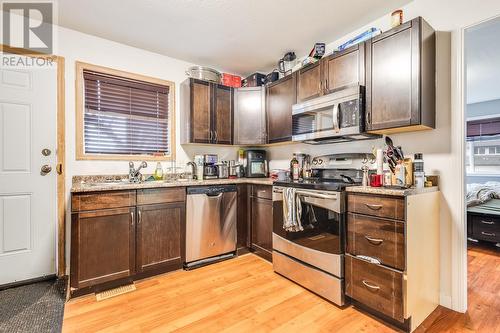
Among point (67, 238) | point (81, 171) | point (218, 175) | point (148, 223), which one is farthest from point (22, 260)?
point (218, 175)

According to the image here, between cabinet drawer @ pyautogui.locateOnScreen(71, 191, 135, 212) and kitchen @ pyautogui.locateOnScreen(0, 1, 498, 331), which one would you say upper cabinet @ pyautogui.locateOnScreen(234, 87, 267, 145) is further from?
cabinet drawer @ pyautogui.locateOnScreen(71, 191, 135, 212)

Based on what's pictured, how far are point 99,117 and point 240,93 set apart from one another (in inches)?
67.6

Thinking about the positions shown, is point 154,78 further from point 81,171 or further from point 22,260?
point 22,260

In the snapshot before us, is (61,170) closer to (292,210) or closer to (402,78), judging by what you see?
(292,210)

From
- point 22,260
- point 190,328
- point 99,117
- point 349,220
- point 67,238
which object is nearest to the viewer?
point 190,328

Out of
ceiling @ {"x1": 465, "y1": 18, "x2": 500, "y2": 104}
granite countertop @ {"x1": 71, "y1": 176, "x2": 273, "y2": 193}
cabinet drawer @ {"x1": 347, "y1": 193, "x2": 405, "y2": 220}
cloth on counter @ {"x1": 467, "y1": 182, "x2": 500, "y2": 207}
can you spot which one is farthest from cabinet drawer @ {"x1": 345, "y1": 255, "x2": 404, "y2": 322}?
cloth on counter @ {"x1": 467, "y1": 182, "x2": 500, "y2": 207}

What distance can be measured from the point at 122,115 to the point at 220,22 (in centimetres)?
152

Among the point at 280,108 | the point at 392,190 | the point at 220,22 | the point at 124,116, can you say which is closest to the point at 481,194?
the point at 392,190

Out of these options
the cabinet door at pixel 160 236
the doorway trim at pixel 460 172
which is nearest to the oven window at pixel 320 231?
the doorway trim at pixel 460 172

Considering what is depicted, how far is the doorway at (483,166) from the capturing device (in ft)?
6.57

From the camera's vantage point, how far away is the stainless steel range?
6.35ft

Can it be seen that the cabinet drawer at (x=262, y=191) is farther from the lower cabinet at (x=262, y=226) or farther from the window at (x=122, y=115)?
the window at (x=122, y=115)

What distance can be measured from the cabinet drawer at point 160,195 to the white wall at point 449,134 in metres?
2.29

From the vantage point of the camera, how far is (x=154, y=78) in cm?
303
